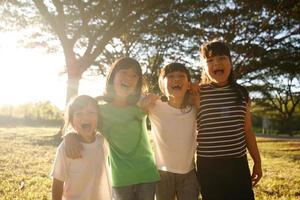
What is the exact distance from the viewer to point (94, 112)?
3602 mm

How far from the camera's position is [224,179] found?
356cm

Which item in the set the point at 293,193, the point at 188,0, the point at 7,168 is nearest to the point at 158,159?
the point at 293,193

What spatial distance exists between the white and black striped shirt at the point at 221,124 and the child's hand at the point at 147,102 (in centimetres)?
44

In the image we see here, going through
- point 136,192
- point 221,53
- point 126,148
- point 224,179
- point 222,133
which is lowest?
point 136,192

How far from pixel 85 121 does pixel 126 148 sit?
17.0 inches

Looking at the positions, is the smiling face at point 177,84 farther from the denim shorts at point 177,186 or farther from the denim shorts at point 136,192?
the denim shorts at point 136,192

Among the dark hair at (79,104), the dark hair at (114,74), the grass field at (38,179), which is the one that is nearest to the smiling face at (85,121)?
the dark hair at (79,104)

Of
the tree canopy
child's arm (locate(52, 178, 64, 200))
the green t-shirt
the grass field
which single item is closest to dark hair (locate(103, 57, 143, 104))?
the green t-shirt

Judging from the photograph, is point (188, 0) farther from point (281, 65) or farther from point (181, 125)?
point (181, 125)

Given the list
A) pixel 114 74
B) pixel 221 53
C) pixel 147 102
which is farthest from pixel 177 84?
pixel 114 74

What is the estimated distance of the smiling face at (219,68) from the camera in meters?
3.68

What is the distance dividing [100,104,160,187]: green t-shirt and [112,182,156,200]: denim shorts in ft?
0.13

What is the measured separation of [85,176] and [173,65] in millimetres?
1272

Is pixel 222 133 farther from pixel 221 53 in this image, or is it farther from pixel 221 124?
pixel 221 53
